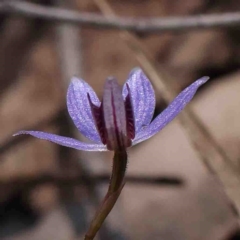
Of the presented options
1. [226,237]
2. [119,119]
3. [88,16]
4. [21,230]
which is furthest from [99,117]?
[21,230]

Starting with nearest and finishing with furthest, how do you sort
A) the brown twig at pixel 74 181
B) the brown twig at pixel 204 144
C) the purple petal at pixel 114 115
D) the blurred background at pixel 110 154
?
the purple petal at pixel 114 115 → the brown twig at pixel 204 144 → the blurred background at pixel 110 154 → the brown twig at pixel 74 181

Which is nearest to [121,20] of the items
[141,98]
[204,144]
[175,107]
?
[204,144]

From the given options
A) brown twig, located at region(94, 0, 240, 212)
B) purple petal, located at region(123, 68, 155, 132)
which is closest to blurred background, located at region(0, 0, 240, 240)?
brown twig, located at region(94, 0, 240, 212)

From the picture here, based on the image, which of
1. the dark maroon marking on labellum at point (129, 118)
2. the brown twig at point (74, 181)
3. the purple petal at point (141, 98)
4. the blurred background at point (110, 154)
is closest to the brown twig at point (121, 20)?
the blurred background at point (110, 154)

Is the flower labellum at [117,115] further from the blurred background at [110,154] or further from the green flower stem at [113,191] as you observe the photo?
the blurred background at [110,154]

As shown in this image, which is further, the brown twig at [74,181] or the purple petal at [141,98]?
the brown twig at [74,181]

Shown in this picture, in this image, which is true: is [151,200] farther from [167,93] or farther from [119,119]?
[119,119]
